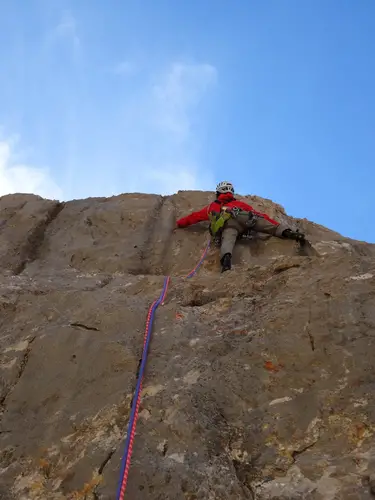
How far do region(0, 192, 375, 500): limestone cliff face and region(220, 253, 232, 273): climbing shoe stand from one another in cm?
137

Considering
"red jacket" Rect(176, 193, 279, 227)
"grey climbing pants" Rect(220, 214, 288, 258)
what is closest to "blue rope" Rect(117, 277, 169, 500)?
"grey climbing pants" Rect(220, 214, 288, 258)

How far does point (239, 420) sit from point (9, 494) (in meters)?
1.89

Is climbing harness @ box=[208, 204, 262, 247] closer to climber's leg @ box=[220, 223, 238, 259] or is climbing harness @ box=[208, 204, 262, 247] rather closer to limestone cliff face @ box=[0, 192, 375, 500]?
climber's leg @ box=[220, 223, 238, 259]

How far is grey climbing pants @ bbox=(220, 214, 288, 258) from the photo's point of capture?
28.0 feet

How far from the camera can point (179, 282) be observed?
6676 millimetres

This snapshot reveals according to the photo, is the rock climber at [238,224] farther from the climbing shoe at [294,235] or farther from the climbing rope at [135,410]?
the climbing rope at [135,410]

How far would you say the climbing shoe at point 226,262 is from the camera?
8.02 meters

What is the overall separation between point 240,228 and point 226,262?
1.00 metres

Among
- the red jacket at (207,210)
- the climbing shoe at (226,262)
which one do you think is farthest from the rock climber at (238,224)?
the climbing shoe at (226,262)

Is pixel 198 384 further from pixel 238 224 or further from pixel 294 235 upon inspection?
pixel 294 235

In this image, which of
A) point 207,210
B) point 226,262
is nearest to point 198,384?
point 226,262

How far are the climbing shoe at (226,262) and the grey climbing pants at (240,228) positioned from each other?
0.25 meters

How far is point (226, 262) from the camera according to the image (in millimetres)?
8086

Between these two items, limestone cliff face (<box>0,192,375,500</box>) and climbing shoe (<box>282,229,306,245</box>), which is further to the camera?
climbing shoe (<box>282,229,306,245</box>)
